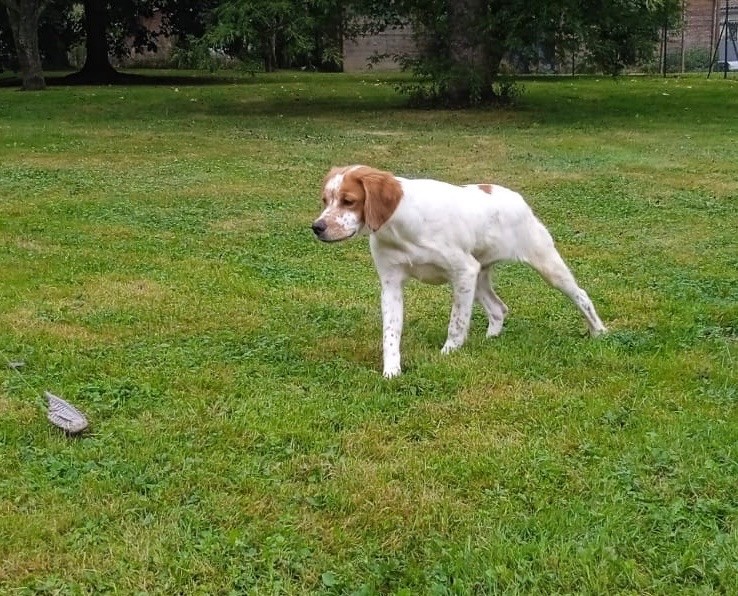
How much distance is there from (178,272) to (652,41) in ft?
100

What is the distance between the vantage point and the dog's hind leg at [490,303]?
636 cm

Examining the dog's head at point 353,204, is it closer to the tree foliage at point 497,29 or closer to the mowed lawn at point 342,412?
the mowed lawn at point 342,412

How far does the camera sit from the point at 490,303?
251 inches

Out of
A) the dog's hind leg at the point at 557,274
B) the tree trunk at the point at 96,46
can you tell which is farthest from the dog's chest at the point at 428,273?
the tree trunk at the point at 96,46

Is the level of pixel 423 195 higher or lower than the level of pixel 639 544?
higher

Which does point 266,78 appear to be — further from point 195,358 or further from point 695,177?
point 195,358

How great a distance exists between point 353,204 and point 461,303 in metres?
0.97

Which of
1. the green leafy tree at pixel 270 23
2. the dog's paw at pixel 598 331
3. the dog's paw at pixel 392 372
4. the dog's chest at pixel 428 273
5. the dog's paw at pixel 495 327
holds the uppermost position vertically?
the green leafy tree at pixel 270 23

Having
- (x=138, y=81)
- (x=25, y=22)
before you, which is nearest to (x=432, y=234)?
(x=25, y=22)

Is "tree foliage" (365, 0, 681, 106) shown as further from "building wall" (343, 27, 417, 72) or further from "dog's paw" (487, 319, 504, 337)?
"building wall" (343, 27, 417, 72)

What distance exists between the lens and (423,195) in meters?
5.67

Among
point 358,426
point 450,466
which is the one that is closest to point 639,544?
point 450,466

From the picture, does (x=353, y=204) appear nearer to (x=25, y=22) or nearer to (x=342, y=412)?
(x=342, y=412)

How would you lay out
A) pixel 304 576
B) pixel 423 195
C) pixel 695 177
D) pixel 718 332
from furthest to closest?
1. pixel 695 177
2. pixel 718 332
3. pixel 423 195
4. pixel 304 576
